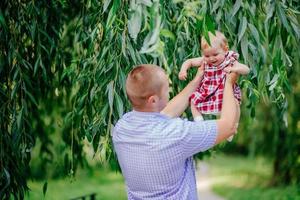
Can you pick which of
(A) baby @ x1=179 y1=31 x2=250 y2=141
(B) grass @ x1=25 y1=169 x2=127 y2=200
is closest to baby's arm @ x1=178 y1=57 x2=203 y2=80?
(A) baby @ x1=179 y1=31 x2=250 y2=141

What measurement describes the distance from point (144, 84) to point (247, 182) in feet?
34.7

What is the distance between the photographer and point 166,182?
281 cm

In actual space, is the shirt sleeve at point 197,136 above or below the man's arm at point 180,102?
below

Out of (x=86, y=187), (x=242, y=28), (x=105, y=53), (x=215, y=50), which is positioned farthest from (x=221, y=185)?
(x=215, y=50)

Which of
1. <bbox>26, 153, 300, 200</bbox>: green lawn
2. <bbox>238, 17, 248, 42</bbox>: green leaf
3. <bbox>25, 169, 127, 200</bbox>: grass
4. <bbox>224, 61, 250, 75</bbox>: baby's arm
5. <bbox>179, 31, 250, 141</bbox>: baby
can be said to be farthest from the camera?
<bbox>25, 169, 127, 200</bbox>: grass

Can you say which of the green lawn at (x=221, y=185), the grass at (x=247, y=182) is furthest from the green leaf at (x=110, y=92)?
the grass at (x=247, y=182)

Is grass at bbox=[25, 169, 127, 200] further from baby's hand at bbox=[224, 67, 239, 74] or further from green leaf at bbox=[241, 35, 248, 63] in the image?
baby's hand at bbox=[224, 67, 239, 74]

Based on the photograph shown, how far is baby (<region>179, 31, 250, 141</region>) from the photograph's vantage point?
9.90 ft

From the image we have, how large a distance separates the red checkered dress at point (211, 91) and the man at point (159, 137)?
0.52ft

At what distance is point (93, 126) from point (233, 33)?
0.89 metres

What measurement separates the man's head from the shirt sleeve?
14cm

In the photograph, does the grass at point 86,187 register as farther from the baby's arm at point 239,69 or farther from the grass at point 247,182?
the baby's arm at point 239,69

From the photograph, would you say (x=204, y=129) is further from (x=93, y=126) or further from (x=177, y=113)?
(x=93, y=126)

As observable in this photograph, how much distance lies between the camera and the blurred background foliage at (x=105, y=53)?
3.47 meters
